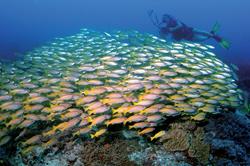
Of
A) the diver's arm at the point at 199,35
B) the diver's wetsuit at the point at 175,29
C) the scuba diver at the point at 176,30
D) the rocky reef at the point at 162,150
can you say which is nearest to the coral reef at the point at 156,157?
the rocky reef at the point at 162,150

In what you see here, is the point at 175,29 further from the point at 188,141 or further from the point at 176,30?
the point at 188,141

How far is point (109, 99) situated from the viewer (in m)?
6.62

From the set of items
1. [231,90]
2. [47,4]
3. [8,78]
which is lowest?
[47,4]

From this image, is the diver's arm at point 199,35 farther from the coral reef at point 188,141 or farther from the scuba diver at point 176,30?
the coral reef at point 188,141

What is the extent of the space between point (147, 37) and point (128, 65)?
464cm

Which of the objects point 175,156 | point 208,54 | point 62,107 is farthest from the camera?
point 208,54

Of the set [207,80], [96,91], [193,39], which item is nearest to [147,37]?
[193,39]

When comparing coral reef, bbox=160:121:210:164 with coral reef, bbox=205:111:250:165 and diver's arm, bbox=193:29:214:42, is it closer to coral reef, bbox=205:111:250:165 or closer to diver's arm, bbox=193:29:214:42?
coral reef, bbox=205:111:250:165

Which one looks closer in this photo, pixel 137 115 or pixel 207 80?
pixel 137 115

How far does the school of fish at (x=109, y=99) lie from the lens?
6352 millimetres

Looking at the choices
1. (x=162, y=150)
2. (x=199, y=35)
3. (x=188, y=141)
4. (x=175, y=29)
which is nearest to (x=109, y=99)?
(x=162, y=150)

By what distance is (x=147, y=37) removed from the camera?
47.1 feet

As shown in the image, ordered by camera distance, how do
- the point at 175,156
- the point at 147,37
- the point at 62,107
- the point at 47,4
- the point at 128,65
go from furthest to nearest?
1. the point at 47,4
2. the point at 147,37
3. the point at 128,65
4. the point at 62,107
5. the point at 175,156

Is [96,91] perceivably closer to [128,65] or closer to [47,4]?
[128,65]
